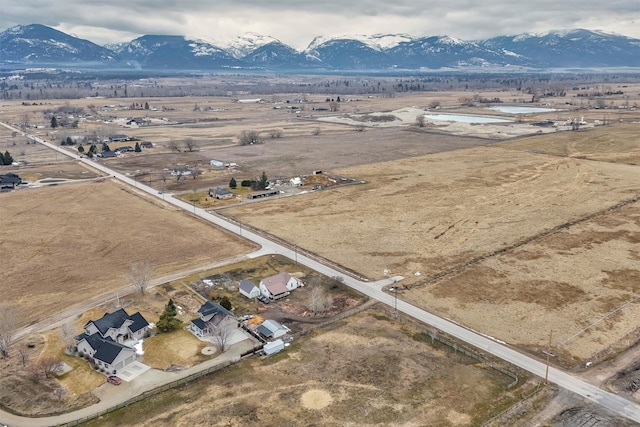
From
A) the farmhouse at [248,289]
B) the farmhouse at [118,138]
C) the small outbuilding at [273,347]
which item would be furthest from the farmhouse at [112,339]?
the farmhouse at [118,138]

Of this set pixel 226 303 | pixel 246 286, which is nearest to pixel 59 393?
pixel 226 303

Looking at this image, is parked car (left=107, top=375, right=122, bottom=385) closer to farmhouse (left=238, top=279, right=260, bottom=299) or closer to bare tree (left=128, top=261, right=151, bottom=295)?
bare tree (left=128, top=261, right=151, bottom=295)

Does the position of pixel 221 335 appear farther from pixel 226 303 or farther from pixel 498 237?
pixel 498 237

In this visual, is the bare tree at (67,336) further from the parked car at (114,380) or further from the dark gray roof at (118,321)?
the parked car at (114,380)

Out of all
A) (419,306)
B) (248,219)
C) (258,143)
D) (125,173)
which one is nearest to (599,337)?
(419,306)

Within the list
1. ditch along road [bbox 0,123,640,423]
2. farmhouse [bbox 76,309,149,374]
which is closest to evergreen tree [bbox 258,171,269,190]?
ditch along road [bbox 0,123,640,423]
